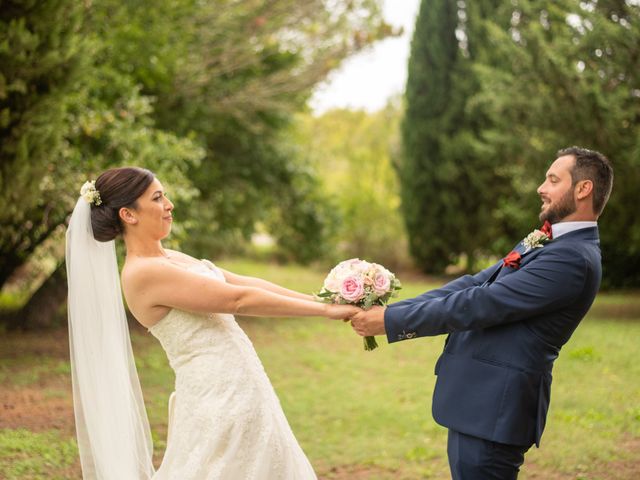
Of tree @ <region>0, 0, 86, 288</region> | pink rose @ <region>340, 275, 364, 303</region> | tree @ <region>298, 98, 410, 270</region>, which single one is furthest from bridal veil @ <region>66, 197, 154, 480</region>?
tree @ <region>298, 98, 410, 270</region>

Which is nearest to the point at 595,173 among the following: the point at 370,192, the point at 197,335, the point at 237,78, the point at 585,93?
the point at 197,335

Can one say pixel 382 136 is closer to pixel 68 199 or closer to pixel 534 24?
pixel 534 24

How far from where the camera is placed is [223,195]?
13602 mm

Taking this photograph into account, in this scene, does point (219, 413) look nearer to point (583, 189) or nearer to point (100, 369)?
point (100, 369)

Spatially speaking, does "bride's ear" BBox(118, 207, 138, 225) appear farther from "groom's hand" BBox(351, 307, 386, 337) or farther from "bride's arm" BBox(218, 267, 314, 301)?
"groom's hand" BBox(351, 307, 386, 337)

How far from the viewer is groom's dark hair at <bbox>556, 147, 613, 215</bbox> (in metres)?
3.29

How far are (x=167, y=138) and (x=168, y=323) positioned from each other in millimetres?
6380

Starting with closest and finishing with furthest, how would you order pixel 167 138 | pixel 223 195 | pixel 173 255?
1. pixel 173 255
2. pixel 167 138
3. pixel 223 195

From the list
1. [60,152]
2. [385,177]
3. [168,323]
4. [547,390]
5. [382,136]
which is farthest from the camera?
[382,136]

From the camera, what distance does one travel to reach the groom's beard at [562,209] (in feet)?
10.8

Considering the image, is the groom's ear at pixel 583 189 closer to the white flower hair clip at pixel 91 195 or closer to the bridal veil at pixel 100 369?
the white flower hair clip at pixel 91 195

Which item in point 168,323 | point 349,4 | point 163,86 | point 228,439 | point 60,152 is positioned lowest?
point 228,439

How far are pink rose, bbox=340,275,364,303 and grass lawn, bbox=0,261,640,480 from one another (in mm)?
2275

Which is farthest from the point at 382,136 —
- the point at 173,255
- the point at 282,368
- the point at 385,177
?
the point at 173,255
